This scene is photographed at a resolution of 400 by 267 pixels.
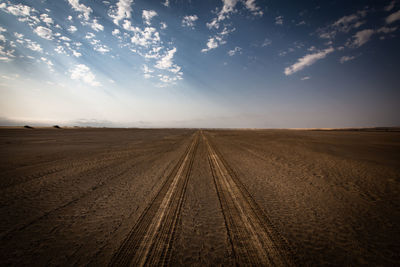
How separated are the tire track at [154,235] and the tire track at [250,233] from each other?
106cm

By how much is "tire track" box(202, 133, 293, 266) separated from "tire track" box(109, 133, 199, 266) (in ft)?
3.48

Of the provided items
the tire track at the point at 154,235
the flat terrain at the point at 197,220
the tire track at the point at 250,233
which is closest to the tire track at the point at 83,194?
the flat terrain at the point at 197,220

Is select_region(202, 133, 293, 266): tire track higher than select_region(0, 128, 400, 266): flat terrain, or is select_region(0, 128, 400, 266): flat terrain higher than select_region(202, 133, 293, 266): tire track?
select_region(202, 133, 293, 266): tire track

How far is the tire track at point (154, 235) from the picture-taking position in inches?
82.7

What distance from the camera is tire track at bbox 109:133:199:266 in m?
2.10

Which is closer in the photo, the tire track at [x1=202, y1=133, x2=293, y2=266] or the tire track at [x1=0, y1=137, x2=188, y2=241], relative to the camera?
the tire track at [x1=202, y1=133, x2=293, y2=266]

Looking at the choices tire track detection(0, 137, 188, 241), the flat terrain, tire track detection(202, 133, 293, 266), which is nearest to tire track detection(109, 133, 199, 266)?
the flat terrain

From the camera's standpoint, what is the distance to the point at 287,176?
6.04m

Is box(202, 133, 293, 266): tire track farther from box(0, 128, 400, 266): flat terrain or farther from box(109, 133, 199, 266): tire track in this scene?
box(109, 133, 199, 266): tire track

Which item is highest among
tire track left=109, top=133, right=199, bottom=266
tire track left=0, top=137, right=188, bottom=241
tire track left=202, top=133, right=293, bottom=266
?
tire track left=202, top=133, right=293, bottom=266

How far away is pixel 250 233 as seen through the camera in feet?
8.67

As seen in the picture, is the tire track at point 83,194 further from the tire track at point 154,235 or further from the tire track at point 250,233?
the tire track at point 250,233

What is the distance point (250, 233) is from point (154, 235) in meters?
1.69

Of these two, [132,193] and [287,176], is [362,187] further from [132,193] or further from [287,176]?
[132,193]
